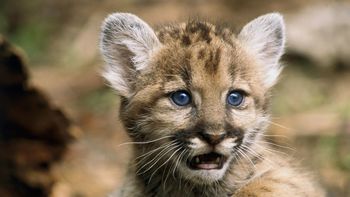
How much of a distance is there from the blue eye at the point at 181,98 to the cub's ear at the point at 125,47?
0.71 metres

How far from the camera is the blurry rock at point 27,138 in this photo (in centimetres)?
1045

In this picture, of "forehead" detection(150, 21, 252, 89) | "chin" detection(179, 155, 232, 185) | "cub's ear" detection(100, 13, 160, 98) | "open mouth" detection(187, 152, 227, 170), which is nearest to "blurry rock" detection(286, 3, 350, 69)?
"forehead" detection(150, 21, 252, 89)

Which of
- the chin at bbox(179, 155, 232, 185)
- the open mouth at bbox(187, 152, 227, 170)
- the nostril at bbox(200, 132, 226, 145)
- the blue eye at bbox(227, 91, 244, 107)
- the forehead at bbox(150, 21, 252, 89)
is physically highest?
the forehead at bbox(150, 21, 252, 89)

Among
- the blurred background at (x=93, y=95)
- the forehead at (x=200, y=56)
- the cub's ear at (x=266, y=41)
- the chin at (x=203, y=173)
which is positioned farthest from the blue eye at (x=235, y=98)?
the blurred background at (x=93, y=95)

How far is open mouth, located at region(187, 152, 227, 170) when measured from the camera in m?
7.93

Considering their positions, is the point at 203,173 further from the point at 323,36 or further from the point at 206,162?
the point at 323,36

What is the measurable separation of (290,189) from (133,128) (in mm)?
1788

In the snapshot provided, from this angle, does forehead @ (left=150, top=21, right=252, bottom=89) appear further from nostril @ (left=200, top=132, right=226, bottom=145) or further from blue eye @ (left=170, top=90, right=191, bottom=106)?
nostril @ (left=200, top=132, right=226, bottom=145)

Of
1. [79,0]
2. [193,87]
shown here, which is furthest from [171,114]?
[79,0]

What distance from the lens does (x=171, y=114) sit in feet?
26.4

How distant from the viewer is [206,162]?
7980 mm

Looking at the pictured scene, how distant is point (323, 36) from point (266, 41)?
8.14 meters

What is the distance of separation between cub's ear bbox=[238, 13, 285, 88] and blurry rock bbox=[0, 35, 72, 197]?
2916 mm

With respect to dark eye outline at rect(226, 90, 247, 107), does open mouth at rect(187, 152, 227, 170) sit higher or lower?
lower
